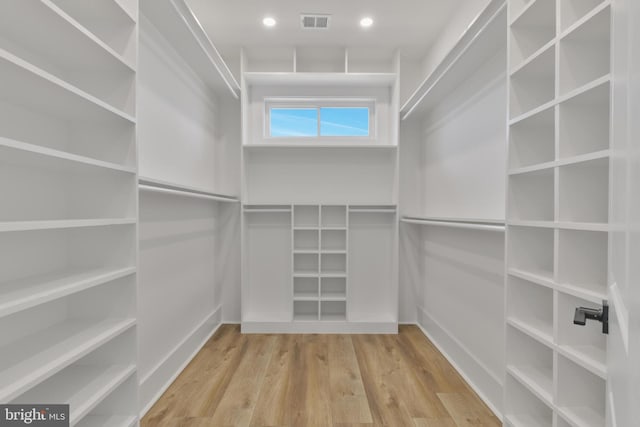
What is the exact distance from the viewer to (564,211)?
3.81 ft

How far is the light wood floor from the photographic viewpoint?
5.74 feet

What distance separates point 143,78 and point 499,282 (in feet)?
7.95

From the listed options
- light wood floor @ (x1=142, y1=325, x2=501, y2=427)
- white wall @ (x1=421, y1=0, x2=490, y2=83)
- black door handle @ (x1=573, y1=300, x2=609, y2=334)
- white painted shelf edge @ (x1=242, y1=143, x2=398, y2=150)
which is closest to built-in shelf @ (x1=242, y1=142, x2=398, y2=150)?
white painted shelf edge @ (x1=242, y1=143, x2=398, y2=150)

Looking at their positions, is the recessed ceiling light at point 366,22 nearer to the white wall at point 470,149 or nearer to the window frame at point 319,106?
the window frame at point 319,106

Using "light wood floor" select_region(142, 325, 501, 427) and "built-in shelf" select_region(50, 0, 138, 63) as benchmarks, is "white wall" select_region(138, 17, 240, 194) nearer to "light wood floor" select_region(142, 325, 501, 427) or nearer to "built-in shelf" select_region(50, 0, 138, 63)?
"built-in shelf" select_region(50, 0, 138, 63)

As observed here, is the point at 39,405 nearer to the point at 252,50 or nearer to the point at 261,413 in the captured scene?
the point at 261,413

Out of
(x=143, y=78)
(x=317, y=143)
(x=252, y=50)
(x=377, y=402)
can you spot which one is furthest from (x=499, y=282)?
(x=252, y=50)

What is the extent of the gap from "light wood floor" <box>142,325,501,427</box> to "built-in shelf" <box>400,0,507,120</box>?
211cm

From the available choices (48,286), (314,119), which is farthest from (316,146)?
(48,286)

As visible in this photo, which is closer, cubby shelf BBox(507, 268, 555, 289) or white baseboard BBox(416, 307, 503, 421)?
cubby shelf BBox(507, 268, 555, 289)

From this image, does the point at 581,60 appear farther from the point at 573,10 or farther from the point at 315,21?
the point at 315,21

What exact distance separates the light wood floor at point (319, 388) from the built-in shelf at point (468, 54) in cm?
211

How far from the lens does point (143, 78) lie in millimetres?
1871

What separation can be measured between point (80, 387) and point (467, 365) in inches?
86.5
